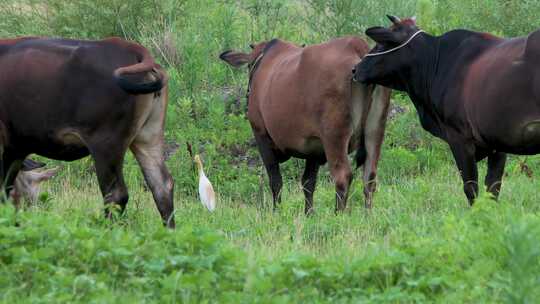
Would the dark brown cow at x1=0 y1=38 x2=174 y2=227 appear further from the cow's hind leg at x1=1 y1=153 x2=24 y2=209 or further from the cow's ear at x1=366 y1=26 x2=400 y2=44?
the cow's ear at x1=366 y1=26 x2=400 y2=44

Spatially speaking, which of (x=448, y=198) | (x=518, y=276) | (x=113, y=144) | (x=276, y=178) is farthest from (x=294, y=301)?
(x=276, y=178)

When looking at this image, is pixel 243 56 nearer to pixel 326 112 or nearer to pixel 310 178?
pixel 310 178

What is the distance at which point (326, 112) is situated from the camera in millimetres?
9523

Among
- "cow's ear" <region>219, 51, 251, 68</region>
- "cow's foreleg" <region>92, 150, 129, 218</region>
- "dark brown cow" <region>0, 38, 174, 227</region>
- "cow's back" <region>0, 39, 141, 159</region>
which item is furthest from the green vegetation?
"cow's ear" <region>219, 51, 251, 68</region>

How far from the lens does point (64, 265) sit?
6.23 meters

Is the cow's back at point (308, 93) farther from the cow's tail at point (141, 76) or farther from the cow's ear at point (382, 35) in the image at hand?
the cow's tail at point (141, 76)

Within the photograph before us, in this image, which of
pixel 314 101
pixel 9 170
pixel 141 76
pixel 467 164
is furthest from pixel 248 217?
pixel 9 170

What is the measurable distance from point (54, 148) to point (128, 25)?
7494 mm

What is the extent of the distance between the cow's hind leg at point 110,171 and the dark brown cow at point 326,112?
2051 millimetres

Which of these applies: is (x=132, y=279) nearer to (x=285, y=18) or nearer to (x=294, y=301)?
(x=294, y=301)

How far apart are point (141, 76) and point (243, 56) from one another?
3.48 m

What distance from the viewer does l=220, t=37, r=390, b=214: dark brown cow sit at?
9492 millimetres

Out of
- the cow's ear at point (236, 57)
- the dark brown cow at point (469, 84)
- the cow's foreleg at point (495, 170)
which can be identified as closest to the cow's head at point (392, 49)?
the dark brown cow at point (469, 84)

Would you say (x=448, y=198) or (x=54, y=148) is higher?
(x=54, y=148)
